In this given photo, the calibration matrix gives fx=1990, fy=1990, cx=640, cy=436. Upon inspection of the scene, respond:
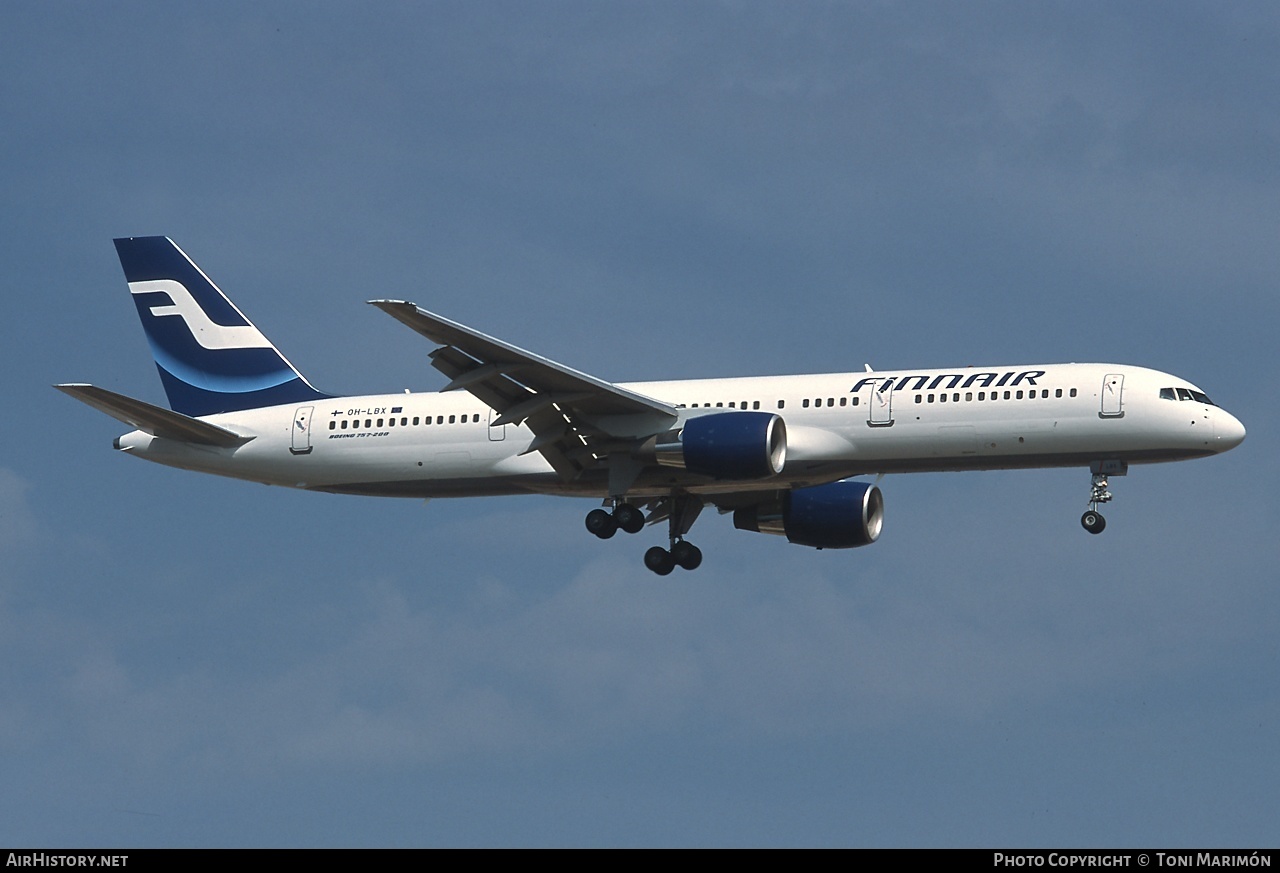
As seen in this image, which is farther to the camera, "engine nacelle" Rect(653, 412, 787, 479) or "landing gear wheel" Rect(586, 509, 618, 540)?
"landing gear wheel" Rect(586, 509, 618, 540)

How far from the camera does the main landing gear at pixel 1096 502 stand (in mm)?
45531

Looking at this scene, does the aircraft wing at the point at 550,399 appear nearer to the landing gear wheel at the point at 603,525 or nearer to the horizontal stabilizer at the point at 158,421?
the landing gear wheel at the point at 603,525

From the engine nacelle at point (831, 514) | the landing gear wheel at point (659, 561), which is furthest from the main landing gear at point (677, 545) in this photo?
the engine nacelle at point (831, 514)

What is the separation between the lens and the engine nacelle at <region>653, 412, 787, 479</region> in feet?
148

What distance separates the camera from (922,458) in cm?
4550

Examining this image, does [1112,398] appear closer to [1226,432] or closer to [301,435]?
[1226,432]

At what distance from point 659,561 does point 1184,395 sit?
13.8m

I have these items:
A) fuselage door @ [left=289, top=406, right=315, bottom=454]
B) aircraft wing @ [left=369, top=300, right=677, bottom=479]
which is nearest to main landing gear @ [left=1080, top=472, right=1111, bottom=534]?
aircraft wing @ [left=369, top=300, right=677, bottom=479]

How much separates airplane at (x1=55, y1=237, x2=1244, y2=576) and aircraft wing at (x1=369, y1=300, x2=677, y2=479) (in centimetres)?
5

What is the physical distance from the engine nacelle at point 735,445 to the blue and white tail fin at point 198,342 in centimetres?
1137

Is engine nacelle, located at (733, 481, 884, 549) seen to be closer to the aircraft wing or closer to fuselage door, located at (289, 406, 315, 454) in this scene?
the aircraft wing

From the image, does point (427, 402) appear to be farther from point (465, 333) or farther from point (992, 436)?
point (992, 436)
